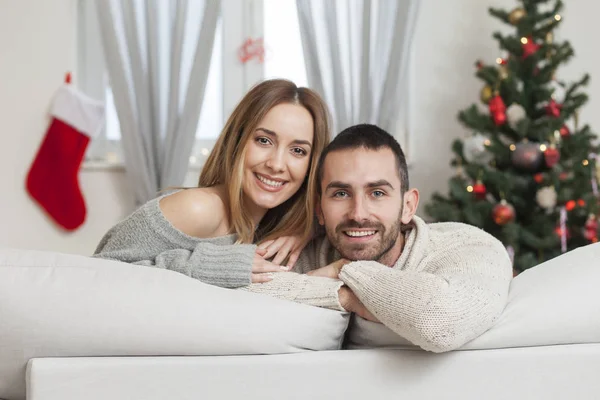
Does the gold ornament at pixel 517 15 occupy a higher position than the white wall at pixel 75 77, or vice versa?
the gold ornament at pixel 517 15

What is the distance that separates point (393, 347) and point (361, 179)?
1.60 ft

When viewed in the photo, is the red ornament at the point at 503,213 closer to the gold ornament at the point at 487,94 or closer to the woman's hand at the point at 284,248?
the gold ornament at the point at 487,94

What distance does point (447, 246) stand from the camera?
157 centimetres

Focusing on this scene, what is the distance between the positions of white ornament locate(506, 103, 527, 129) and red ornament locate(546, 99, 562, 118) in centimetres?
13

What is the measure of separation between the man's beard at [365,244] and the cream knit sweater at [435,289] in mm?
78

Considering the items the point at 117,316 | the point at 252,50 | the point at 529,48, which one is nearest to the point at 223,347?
the point at 117,316

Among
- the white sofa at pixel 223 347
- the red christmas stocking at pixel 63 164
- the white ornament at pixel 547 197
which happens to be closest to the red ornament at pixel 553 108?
the white ornament at pixel 547 197

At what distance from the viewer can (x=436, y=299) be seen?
120cm

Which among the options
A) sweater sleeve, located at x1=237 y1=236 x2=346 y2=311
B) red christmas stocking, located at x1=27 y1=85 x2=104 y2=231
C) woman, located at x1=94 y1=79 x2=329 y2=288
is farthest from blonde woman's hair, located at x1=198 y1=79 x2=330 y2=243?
red christmas stocking, located at x1=27 y1=85 x2=104 y2=231

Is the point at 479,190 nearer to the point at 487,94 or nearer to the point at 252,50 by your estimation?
the point at 487,94

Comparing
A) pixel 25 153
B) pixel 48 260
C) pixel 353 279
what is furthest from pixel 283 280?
pixel 25 153

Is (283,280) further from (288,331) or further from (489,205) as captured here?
(489,205)

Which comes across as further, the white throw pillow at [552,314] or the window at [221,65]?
the window at [221,65]

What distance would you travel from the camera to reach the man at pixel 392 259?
1.19 meters
